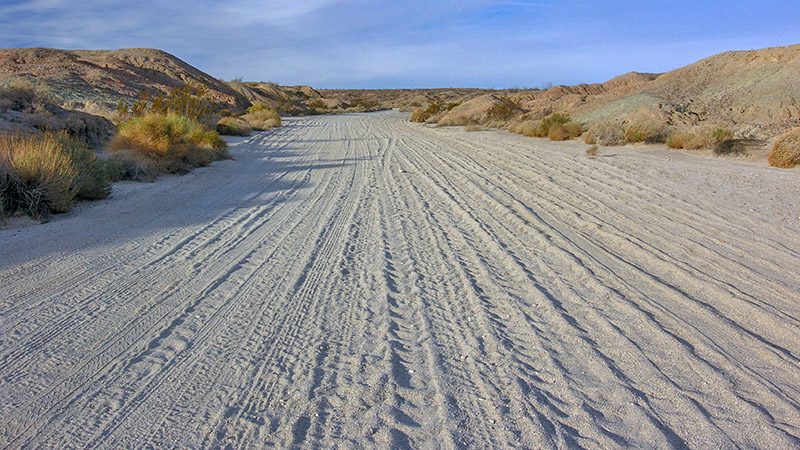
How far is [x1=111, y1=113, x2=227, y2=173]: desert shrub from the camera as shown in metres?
15.1

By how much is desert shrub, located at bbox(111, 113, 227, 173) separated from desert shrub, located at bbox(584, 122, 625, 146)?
13958mm

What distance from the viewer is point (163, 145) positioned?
15.6 m

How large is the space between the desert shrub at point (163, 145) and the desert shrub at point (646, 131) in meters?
14.7

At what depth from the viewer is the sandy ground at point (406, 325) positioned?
3.94 meters

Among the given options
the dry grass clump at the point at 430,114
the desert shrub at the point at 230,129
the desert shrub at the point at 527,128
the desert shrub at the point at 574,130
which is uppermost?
the desert shrub at the point at 574,130

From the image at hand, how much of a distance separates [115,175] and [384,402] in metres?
11.3

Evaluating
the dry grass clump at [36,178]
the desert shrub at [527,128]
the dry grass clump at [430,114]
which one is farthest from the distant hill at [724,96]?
the dry grass clump at [36,178]

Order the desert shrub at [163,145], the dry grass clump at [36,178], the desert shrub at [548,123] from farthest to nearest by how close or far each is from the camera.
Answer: the desert shrub at [548,123] < the desert shrub at [163,145] < the dry grass clump at [36,178]

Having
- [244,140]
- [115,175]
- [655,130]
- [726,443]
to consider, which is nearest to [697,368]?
[726,443]

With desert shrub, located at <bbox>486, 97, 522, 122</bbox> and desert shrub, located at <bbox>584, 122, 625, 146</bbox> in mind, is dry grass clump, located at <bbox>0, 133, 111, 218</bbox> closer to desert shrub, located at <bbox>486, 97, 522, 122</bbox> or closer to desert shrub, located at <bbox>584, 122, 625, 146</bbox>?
desert shrub, located at <bbox>584, 122, 625, 146</bbox>

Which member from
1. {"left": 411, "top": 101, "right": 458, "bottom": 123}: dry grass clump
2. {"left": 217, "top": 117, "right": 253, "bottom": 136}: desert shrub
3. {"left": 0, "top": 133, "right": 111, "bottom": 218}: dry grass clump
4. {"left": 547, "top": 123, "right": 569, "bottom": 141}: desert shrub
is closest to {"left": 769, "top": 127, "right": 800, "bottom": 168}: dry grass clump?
{"left": 547, "top": 123, "right": 569, "bottom": 141}: desert shrub

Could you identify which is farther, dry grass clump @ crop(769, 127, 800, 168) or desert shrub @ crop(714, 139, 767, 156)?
desert shrub @ crop(714, 139, 767, 156)

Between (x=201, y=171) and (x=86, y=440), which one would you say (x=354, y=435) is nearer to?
(x=86, y=440)

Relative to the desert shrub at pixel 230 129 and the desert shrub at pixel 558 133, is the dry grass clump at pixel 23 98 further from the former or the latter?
the desert shrub at pixel 558 133
